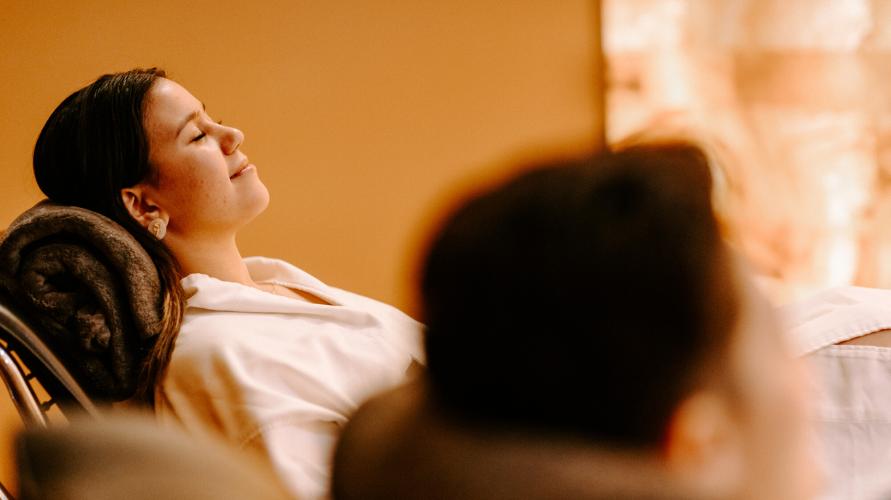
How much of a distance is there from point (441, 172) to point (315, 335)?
183cm

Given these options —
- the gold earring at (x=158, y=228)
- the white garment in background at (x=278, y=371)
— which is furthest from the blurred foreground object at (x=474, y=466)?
the gold earring at (x=158, y=228)

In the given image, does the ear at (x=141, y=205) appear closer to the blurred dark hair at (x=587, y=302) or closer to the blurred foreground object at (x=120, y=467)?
the blurred foreground object at (x=120, y=467)

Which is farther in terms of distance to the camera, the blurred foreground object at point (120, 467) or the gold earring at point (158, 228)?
the gold earring at point (158, 228)

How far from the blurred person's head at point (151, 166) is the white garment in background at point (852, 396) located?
2.95ft

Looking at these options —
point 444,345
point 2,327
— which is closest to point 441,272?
point 444,345

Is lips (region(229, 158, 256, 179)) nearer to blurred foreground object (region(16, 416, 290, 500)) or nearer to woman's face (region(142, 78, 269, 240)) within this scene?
woman's face (region(142, 78, 269, 240))

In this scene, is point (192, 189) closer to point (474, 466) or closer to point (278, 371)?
point (278, 371)

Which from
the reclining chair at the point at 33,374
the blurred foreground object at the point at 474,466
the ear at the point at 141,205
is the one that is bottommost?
the reclining chair at the point at 33,374

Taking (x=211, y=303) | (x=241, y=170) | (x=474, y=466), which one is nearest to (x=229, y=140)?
(x=241, y=170)

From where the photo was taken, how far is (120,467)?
474 mm

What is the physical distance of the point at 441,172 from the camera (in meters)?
3.11

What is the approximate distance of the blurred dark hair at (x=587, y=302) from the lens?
0.39m

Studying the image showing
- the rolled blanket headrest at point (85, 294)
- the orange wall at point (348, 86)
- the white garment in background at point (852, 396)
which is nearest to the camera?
the white garment in background at point (852, 396)

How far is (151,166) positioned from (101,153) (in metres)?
0.08
